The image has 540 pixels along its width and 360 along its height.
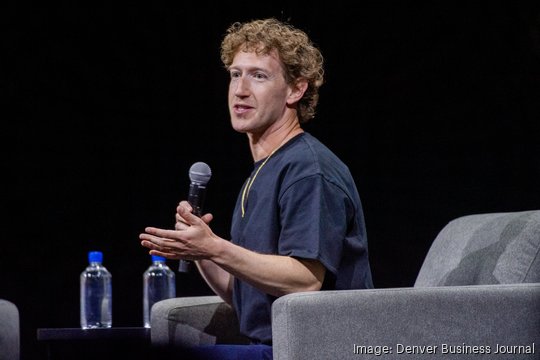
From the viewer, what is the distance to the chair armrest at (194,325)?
2.23m

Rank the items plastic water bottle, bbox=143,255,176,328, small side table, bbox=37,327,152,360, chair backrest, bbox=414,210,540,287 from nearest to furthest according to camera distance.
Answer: chair backrest, bbox=414,210,540,287, small side table, bbox=37,327,152,360, plastic water bottle, bbox=143,255,176,328

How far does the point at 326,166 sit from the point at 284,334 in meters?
0.41

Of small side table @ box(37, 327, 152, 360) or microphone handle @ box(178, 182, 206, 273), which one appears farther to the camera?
small side table @ box(37, 327, 152, 360)

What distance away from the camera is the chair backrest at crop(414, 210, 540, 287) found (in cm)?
190

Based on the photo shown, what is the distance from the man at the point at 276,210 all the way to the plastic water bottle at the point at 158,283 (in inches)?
44.2

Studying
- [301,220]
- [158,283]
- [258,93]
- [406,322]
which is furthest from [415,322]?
[158,283]

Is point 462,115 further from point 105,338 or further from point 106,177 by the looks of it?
point 105,338

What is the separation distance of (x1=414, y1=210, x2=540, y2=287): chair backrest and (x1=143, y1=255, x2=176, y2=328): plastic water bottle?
1.23 metres

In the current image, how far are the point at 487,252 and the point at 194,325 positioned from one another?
0.78 meters

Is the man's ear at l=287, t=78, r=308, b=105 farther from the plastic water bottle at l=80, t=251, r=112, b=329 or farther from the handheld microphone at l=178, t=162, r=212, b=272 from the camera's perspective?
the plastic water bottle at l=80, t=251, r=112, b=329

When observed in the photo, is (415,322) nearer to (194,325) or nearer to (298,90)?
(298,90)

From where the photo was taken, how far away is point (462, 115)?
10.1 feet

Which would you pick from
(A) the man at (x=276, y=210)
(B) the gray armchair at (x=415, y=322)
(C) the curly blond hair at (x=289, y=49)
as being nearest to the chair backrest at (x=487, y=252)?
(B) the gray armchair at (x=415, y=322)

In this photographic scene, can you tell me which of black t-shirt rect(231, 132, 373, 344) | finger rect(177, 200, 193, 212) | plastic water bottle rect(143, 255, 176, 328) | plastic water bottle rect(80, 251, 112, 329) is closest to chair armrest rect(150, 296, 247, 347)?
black t-shirt rect(231, 132, 373, 344)
